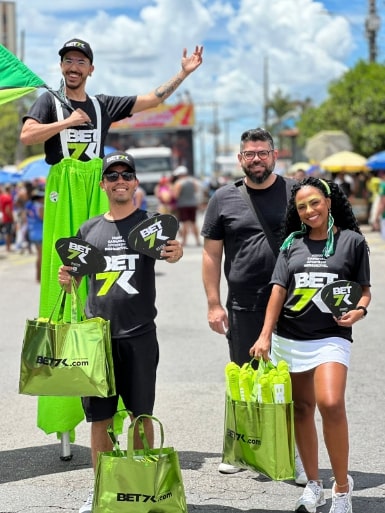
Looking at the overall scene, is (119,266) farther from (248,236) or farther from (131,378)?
(248,236)

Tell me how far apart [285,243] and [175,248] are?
596 mm

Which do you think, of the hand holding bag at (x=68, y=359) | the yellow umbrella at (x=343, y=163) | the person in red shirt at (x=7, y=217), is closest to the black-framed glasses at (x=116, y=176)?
the hand holding bag at (x=68, y=359)

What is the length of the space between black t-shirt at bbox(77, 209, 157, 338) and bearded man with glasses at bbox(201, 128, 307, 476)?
0.77 m

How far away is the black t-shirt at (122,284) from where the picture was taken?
5.01 meters

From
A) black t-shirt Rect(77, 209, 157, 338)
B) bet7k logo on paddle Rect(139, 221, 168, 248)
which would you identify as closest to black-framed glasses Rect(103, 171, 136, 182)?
black t-shirt Rect(77, 209, 157, 338)

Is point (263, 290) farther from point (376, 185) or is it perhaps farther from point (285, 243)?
point (376, 185)

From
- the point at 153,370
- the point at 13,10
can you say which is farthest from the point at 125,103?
the point at 13,10

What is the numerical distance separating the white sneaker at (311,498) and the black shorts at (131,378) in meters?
0.90

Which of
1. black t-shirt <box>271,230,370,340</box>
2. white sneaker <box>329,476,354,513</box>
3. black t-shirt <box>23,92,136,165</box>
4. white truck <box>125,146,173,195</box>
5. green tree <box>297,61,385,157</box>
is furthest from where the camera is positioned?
white truck <box>125,146,173,195</box>

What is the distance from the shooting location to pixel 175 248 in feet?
16.3

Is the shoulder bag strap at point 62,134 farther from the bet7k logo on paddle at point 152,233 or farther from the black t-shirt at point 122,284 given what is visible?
the bet7k logo on paddle at point 152,233

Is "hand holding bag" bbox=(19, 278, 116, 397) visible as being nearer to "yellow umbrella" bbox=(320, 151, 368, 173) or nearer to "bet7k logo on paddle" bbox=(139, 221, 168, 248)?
"bet7k logo on paddle" bbox=(139, 221, 168, 248)

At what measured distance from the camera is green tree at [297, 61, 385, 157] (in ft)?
115

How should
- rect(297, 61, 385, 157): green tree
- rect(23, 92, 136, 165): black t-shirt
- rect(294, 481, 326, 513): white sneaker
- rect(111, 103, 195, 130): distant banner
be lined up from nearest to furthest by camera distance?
rect(294, 481, 326, 513): white sneaker → rect(23, 92, 136, 165): black t-shirt → rect(297, 61, 385, 157): green tree → rect(111, 103, 195, 130): distant banner
